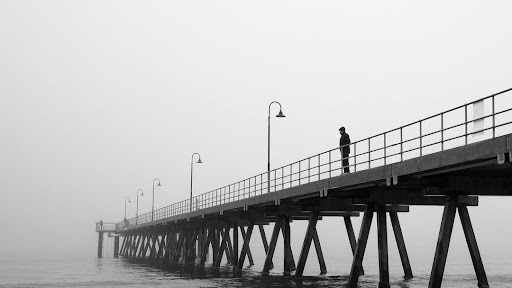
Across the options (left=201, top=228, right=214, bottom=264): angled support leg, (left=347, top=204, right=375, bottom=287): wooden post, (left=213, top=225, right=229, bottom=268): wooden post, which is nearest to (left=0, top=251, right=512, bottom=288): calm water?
(left=213, top=225, right=229, bottom=268): wooden post

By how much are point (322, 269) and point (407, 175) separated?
22342 mm

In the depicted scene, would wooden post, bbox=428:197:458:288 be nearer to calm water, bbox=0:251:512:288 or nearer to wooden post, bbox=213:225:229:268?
calm water, bbox=0:251:512:288

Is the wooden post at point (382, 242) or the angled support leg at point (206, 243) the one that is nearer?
the wooden post at point (382, 242)

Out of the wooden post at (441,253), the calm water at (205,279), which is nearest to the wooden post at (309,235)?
the calm water at (205,279)

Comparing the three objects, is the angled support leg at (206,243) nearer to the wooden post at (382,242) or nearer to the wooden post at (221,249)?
the wooden post at (221,249)

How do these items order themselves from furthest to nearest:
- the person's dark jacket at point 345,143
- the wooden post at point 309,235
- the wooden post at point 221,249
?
the wooden post at point 221,249 < the wooden post at point 309,235 < the person's dark jacket at point 345,143

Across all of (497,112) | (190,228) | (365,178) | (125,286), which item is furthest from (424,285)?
(190,228)

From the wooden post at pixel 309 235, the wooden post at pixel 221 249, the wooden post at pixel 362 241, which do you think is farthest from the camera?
the wooden post at pixel 221 249

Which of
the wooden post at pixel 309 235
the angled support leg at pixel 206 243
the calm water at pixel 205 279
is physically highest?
the wooden post at pixel 309 235

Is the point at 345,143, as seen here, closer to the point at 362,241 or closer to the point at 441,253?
the point at 362,241

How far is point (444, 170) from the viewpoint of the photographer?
69.1 feet

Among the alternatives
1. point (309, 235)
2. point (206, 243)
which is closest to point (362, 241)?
point (309, 235)

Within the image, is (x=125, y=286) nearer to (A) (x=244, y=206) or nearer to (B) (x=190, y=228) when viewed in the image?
(A) (x=244, y=206)

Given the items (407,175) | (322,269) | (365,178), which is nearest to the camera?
(407,175)
